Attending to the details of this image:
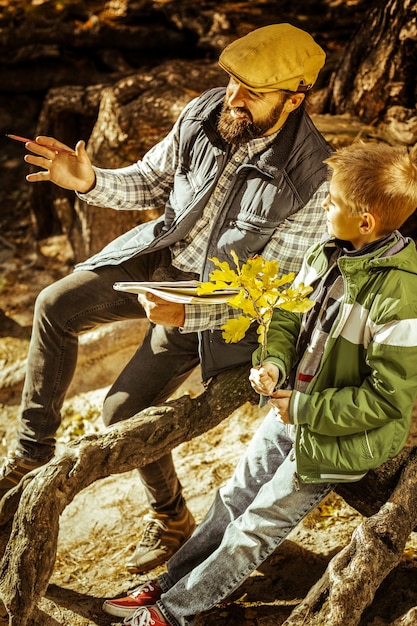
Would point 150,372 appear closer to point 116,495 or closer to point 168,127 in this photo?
point 116,495

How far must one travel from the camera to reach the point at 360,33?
14.7ft

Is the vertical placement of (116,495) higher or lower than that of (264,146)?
lower

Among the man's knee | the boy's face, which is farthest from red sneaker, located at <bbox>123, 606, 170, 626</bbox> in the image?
the boy's face

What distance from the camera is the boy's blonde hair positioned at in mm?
2258

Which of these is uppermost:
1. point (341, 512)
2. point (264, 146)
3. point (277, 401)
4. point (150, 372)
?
point (264, 146)

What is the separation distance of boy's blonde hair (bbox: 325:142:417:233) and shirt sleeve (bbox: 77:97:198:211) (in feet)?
3.03

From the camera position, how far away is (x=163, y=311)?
8.93 ft

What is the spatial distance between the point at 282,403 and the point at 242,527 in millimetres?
530

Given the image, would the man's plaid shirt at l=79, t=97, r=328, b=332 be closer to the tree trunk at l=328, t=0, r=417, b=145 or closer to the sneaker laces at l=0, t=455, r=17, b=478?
the sneaker laces at l=0, t=455, r=17, b=478

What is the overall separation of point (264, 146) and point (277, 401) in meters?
1.00

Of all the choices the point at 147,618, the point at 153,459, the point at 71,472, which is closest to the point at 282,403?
the point at 153,459

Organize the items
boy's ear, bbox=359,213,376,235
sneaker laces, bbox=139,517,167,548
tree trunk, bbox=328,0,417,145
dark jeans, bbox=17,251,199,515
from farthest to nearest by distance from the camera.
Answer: tree trunk, bbox=328,0,417,145 < sneaker laces, bbox=139,517,167,548 < dark jeans, bbox=17,251,199,515 < boy's ear, bbox=359,213,376,235

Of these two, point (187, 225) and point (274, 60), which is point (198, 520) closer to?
point (187, 225)

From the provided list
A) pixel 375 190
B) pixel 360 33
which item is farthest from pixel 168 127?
pixel 375 190
